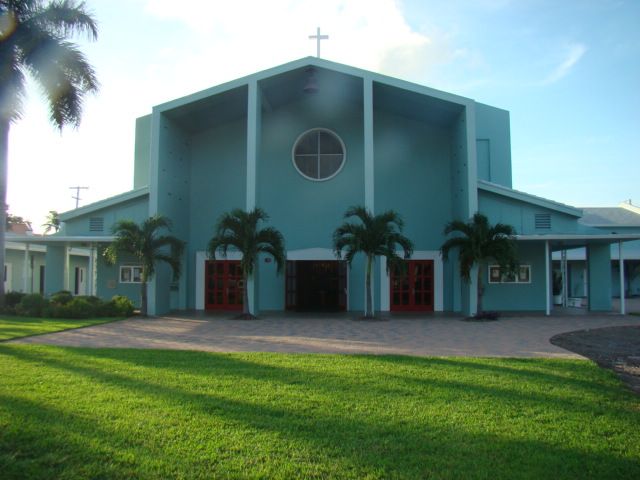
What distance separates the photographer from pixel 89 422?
17.2 feet

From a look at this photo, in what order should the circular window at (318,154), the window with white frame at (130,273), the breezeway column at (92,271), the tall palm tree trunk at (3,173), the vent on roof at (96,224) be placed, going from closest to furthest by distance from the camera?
the tall palm tree trunk at (3,173) → the breezeway column at (92,271) → the vent on roof at (96,224) → the circular window at (318,154) → the window with white frame at (130,273)

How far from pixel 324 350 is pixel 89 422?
529 centimetres

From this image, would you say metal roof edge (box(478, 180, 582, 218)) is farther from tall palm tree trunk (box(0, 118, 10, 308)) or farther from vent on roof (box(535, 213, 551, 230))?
tall palm tree trunk (box(0, 118, 10, 308))

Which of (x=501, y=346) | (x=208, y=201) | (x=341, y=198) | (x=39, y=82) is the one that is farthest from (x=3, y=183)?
(x=501, y=346)

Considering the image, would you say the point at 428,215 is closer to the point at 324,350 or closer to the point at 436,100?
the point at 436,100

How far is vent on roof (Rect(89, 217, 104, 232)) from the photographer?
20859 mm

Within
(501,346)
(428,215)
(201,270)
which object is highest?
(428,215)

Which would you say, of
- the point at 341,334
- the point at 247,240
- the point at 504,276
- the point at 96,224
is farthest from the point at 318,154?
the point at 341,334

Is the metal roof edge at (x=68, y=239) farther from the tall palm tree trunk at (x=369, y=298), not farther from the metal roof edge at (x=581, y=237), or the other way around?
the metal roof edge at (x=581, y=237)

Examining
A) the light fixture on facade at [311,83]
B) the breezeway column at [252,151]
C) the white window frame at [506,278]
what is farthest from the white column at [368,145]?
the white window frame at [506,278]

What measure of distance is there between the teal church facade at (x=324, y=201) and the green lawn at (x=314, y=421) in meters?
12.3

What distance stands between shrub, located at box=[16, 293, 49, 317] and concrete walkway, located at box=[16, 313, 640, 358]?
2877 millimetres

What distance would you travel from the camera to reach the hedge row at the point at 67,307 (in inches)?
628

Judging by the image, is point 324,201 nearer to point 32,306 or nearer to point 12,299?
point 32,306
